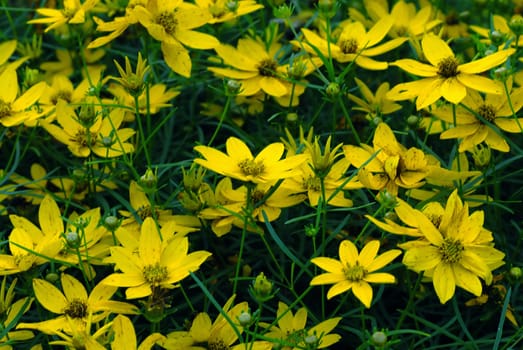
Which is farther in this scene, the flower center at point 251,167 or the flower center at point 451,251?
the flower center at point 251,167

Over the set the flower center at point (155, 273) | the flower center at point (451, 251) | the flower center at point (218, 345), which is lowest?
the flower center at point (218, 345)

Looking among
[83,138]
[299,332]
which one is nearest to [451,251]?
[299,332]

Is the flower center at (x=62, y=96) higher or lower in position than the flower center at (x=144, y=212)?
higher

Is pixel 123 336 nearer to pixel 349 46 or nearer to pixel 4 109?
pixel 4 109

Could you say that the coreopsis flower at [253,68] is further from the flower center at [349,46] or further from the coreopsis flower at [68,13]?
the coreopsis flower at [68,13]

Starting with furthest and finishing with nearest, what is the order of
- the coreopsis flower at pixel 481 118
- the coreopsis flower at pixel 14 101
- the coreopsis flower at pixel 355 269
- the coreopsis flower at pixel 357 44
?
the coreopsis flower at pixel 357 44, the coreopsis flower at pixel 14 101, the coreopsis flower at pixel 481 118, the coreopsis flower at pixel 355 269

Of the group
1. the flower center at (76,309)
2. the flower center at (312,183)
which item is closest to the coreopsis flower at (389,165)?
the flower center at (312,183)

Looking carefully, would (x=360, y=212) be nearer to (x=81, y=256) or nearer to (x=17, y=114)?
(x=81, y=256)

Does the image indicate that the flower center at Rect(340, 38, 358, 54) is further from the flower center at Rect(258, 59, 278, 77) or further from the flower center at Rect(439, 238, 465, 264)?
the flower center at Rect(439, 238, 465, 264)
